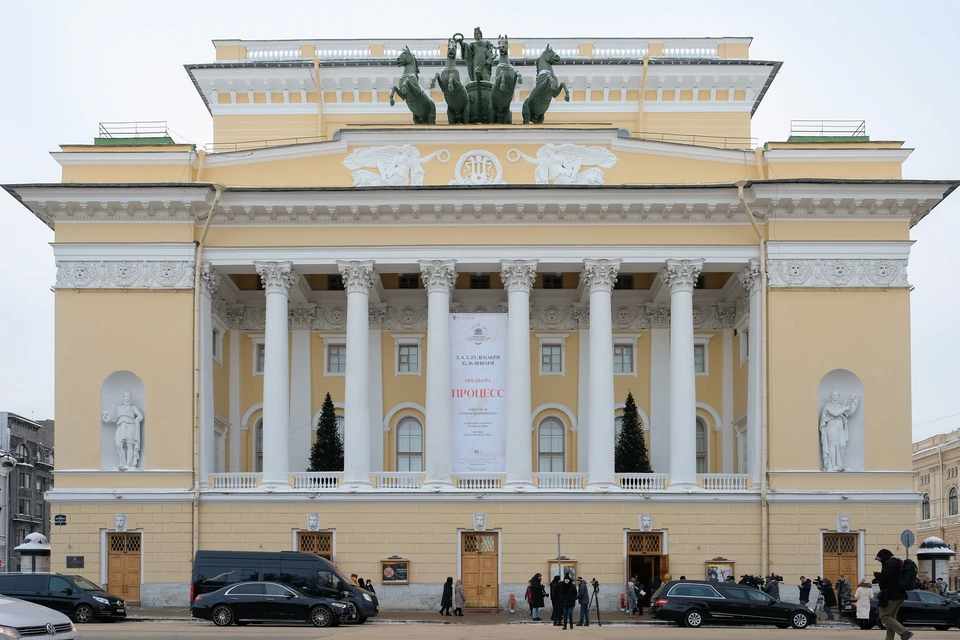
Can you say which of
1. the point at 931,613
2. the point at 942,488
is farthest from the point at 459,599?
the point at 942,488

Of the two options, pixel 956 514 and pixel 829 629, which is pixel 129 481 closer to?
pixel 829 629

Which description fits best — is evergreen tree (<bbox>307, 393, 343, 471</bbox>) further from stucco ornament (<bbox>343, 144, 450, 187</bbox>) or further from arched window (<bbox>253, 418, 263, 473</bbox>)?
stucco ornament (<bbox>343, 144, 450, 187</bbox>)

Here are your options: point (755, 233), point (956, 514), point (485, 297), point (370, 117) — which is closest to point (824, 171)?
point (755, 233)

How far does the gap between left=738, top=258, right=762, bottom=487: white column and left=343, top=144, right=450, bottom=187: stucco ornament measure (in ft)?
32.1

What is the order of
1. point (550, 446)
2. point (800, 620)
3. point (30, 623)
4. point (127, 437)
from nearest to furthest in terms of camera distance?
point (30, 623) → point (800, 620) → point (127, 437) → point (550, 446)

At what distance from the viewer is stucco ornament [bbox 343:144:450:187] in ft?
134

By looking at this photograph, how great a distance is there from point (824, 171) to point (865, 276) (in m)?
3.37

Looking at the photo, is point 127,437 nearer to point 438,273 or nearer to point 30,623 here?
point 438,273

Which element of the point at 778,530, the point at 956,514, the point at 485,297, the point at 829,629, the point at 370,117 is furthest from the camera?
the point at 956,514

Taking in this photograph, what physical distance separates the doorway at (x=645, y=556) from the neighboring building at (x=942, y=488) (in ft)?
165

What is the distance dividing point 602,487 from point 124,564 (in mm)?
14054

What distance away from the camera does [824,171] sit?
4056 cm

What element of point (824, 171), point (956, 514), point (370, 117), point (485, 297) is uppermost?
point (370, 117)

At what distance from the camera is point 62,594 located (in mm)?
33062
